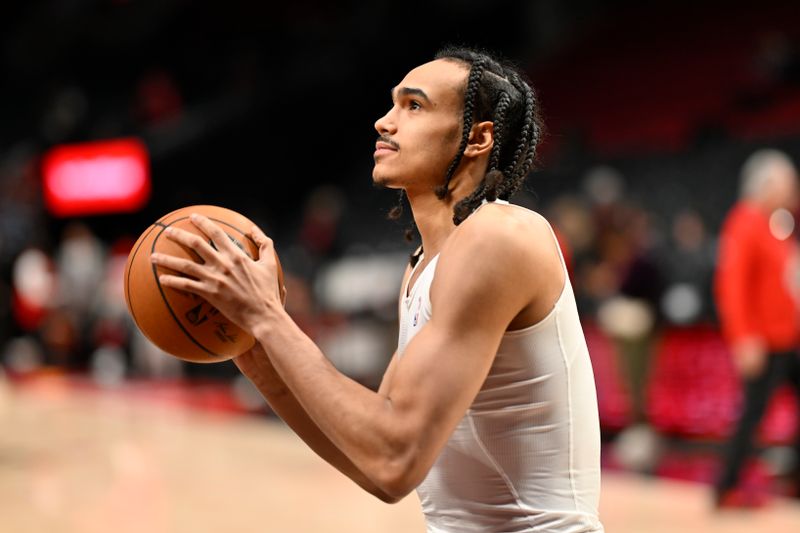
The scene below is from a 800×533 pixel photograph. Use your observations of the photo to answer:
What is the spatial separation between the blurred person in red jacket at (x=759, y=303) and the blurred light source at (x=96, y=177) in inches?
442

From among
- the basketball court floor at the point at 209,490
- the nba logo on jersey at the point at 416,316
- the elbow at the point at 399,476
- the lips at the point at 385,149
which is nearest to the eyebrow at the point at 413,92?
the lips at the point at 385,149

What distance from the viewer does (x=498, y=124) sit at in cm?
205

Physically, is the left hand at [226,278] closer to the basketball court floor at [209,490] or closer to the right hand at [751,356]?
the basketball court floor at [209,490]

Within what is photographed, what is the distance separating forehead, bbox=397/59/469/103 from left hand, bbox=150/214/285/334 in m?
0.49

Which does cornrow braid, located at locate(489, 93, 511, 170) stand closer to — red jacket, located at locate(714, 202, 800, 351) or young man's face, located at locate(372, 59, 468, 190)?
young man's face, located at locate(372, 59, 468, 190)

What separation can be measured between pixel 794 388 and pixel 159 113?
11.9 metres

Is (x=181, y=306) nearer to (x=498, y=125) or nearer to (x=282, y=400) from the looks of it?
(x=282, y=400)

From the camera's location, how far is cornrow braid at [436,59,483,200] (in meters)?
2.04

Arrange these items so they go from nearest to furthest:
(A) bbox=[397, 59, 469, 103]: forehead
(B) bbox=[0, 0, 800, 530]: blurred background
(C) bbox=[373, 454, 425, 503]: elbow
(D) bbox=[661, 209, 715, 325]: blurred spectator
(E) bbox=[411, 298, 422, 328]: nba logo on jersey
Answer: (C) bbox=[373, 454, 425, 503]: elbow < (E) bbox=[411, 298, 422, 328]: nba logo on jersey < (A) bbox=[397, 59, 469, 103]: forehead < (B) bbox=[0, 0, 800, 530]: blurred background < (D) bbox=[661, 209, 715, 325]: blurred spectator

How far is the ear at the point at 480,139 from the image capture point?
2057 millimetres

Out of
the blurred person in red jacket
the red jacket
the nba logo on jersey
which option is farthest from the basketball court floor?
the nba logo on jersey

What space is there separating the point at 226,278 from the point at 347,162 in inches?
574

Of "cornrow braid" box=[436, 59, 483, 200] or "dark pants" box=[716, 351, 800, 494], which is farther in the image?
"dark pants" box=[716, 351, 800, 494]

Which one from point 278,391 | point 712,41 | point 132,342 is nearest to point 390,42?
point 712,41
